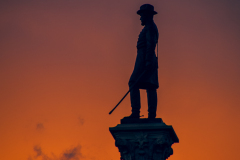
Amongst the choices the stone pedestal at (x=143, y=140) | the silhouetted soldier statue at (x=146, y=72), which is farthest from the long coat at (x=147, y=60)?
the stone pedestal at (x=143, y=140)

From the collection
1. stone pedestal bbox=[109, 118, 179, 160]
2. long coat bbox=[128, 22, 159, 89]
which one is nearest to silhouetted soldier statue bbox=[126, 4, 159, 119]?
long coat bbox=[128, 22, 159, 89]

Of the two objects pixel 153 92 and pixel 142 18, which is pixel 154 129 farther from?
pixel 142 18

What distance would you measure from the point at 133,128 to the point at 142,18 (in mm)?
4380

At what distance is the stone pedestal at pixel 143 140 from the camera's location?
24203 mm

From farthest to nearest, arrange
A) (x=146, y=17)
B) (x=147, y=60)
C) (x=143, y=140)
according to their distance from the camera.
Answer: (x=146, y=17), (x=147, y=60), (x=143, y=140)

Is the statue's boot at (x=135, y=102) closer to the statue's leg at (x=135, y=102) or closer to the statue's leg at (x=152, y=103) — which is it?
the statue's leg at (x=135, y=102)

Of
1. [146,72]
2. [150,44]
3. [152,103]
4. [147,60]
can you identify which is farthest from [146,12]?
[152,103]

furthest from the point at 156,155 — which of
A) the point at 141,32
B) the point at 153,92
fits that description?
the point at 141,32

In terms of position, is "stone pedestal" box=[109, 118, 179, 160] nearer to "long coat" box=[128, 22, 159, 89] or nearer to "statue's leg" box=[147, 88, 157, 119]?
"statue's leg" box=[147, 88, 157, 119]

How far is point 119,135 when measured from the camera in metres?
24.6

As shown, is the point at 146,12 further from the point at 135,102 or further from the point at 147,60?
the point at 135,102

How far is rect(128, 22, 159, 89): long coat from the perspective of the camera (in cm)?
2531

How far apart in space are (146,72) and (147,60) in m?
0.46

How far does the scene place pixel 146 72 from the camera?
25344mm
